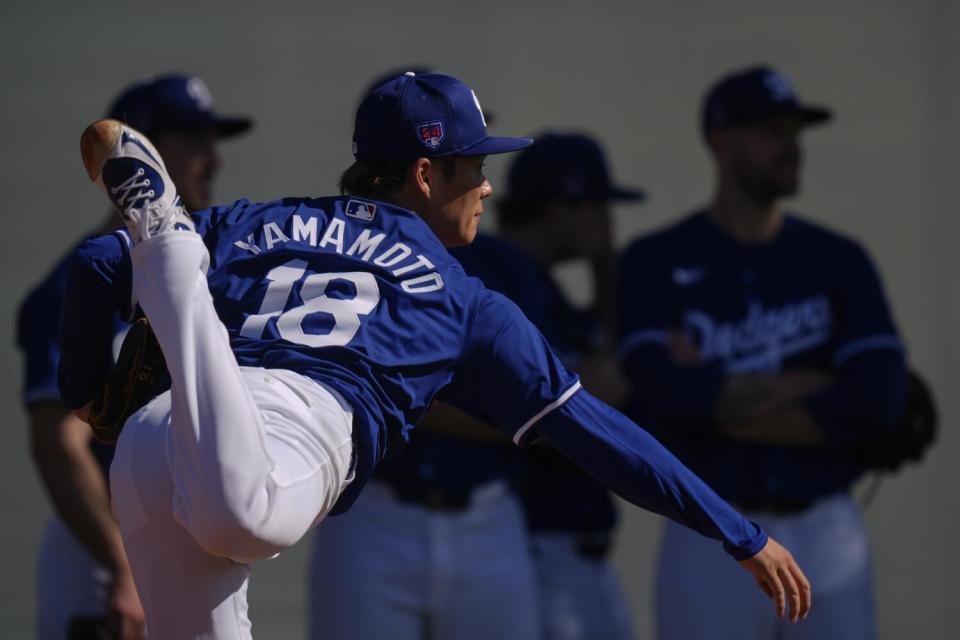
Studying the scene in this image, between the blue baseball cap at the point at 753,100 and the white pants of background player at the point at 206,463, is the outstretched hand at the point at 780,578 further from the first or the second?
the blue baseball cap at the point at 753,100

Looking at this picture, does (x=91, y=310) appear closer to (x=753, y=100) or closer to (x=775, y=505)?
(x=775, y=505)

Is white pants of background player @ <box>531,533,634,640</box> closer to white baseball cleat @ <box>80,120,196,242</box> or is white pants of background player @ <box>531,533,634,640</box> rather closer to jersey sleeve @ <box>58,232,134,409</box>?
jersey sleeve @ <box>58,232,134,409</box>

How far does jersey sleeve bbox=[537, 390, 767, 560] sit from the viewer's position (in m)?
2.67

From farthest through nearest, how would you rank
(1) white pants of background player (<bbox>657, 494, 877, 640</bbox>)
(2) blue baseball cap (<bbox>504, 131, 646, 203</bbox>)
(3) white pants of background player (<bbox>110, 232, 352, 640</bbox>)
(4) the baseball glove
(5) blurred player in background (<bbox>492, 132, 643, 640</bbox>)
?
1. (2) blue baseball cap (<bbox>504, 131, 646, 203</bbox>)
2. (5) blurred player in background (<bbox>492, 132, 643, 640</bbox>)
3. (1) white pants of background player (<bbox>657, 494, 877, 640</bbox>)
4. (4) the baseball glove
5. (3) white pants of background player (<bbox>110, 232, 352, 640</bbox>)

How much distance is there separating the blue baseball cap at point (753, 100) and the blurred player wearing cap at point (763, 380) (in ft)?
0.46

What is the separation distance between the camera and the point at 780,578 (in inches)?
108

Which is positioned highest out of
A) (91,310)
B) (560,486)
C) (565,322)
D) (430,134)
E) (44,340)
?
(430,134)

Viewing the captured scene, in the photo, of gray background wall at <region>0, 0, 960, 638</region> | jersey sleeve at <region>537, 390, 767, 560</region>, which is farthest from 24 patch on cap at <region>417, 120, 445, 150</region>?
gray background wall at <region>0, 0, 960, 638</region>

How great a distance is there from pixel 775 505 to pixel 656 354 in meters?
0.52

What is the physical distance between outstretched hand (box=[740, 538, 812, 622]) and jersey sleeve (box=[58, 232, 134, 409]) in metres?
1.20

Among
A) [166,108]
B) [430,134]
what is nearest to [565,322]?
[166,108]

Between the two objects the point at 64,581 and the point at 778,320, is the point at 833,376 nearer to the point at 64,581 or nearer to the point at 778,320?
→ the point at 778,320

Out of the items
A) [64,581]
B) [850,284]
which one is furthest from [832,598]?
[64,581]

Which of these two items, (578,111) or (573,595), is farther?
(578,111)
